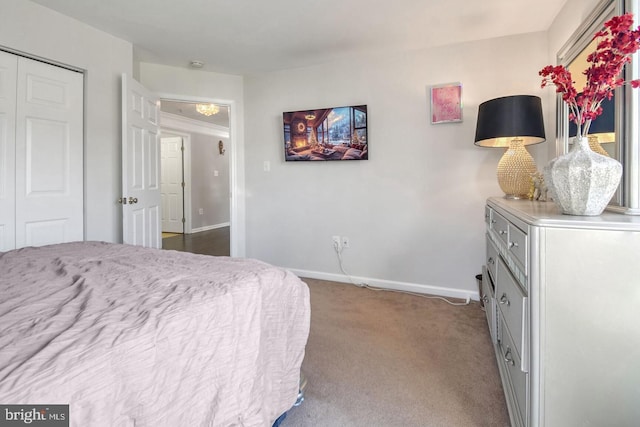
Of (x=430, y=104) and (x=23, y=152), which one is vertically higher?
(x=430, y=104)

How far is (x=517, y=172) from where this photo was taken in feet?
6.97

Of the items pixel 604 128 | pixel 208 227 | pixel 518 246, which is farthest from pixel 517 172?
pixel 208 227

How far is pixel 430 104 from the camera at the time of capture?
2906 millimetres

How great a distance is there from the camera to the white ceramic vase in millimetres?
1103

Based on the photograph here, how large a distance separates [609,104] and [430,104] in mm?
1530

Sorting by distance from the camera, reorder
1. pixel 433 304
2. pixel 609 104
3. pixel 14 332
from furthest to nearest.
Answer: pixel 433 304
pixel 609 104
pixel 14 332

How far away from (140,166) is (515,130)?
2.93 m

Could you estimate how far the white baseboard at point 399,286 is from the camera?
9.45 ft

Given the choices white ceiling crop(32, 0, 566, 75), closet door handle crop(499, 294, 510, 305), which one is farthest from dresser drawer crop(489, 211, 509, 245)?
white ceiling crop(32, 0, 566, 75)

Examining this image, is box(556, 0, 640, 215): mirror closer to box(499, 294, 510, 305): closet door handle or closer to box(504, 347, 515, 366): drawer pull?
box(499, 294, 510, 305): closet door handle

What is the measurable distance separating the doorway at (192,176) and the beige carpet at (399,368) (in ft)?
13.2

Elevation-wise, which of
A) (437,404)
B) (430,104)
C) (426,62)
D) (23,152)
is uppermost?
(426,62)

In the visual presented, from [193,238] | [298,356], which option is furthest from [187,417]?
[193,238]

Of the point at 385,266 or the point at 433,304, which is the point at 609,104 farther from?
the point at 385,266
